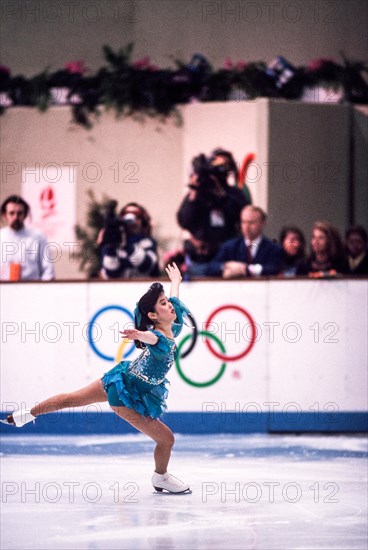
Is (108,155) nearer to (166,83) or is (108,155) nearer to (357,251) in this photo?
(166,83)

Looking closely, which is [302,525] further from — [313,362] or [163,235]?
[163,235]

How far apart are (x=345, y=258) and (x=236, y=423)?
1748 mm

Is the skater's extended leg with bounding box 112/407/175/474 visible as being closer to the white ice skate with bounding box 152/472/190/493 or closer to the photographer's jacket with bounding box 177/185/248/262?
the white ice skate with bounding box 152/472/190/493

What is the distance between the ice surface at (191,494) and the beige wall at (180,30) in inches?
226

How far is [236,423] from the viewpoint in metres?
9.34

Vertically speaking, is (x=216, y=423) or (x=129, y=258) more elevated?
(x=129, y=258)

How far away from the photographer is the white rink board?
9312 mm

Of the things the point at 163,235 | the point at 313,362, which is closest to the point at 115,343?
the point at 313,362

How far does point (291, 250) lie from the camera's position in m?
10.0

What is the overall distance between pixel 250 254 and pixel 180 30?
4649 millimetres

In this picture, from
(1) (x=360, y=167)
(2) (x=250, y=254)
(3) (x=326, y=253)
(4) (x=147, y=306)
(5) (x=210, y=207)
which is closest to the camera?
(4) (x=147, y=306)

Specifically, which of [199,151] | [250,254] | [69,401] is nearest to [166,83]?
[199,151]

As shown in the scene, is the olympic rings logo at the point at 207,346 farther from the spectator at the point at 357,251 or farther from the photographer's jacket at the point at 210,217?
the photographer's jacket at the point at 210,217

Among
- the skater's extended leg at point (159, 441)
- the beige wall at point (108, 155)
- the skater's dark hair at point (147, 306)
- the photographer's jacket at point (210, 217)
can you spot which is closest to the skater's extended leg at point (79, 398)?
the skater's extended leg at point (159, 441)
